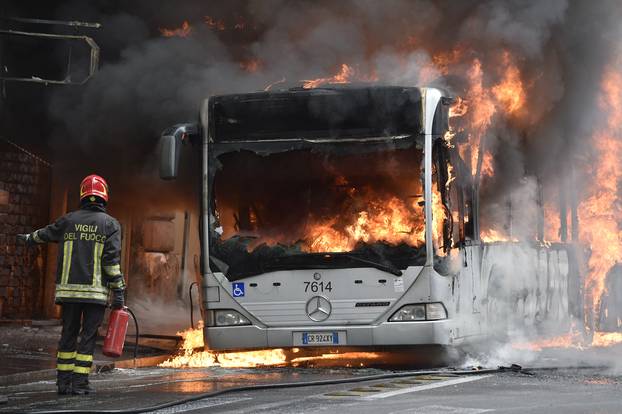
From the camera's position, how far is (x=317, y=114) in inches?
423

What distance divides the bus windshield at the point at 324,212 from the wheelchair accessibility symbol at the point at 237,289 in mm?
66

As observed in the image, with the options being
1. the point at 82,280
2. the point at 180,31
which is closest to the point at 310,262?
the point at 82,280

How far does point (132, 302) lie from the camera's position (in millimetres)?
20234

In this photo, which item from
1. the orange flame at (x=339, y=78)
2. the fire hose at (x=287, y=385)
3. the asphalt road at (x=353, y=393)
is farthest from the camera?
the orange flame at (x=339, y=78)

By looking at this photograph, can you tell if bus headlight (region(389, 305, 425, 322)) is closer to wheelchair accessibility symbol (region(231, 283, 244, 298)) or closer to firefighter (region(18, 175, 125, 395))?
wheelchair accessibility symbol (region(231, 283, 244, 298))

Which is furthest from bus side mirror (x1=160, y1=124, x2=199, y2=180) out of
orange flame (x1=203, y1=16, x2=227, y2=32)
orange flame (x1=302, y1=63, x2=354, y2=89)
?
orange flame (x1=203, y1=16, x2=227, y2=32)

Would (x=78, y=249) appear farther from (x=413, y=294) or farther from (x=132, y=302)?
(x=132, y=302)

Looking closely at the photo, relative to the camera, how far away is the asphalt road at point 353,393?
7.40 meters

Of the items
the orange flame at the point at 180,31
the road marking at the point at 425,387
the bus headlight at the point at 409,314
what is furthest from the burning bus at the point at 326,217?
the orange flame at the point at 180,31

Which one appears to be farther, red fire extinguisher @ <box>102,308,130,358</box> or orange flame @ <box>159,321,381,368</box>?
orange flame @ <box>159,321,381,368</box>

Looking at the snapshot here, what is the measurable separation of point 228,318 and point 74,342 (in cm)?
231

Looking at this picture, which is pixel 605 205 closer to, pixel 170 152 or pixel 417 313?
pixel 417 313

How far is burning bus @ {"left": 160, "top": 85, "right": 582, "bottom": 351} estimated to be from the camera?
10484mm

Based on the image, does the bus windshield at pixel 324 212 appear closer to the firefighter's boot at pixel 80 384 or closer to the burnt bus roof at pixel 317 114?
the burnt bus roof at pixel 317 114
